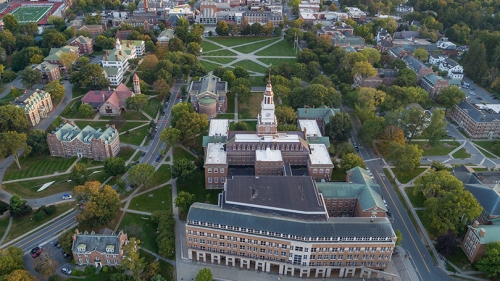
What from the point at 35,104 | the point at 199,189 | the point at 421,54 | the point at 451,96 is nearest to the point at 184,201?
the point at 199,189

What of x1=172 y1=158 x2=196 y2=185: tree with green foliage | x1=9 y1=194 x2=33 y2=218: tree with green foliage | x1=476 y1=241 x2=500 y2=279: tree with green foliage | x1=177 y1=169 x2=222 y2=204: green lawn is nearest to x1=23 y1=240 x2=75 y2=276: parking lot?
x1=9 y1=194 x2=33 y2=218: tree with green foliage

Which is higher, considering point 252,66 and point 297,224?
point 297,224

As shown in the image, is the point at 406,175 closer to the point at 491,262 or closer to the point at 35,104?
the point at 491,262

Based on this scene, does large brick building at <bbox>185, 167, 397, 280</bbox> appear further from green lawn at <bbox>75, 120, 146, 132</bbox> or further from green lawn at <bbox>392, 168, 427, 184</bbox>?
green lawn at <bbox>75, 120, 146, 132</bbox>

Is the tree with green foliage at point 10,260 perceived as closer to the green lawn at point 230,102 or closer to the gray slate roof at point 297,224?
the gray slate roof at point 297,224

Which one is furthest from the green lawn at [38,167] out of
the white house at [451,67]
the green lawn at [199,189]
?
the white house at [451,67]

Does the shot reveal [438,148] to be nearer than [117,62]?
Yes
